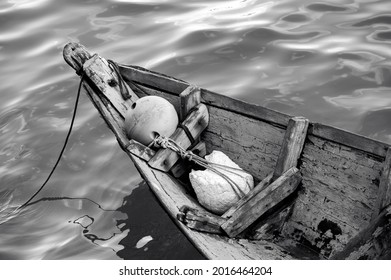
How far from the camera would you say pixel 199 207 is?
5.21 metres

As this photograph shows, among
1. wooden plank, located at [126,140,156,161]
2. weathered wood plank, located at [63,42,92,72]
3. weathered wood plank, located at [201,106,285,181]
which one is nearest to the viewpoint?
weathered wood plank, located at [201,106,285,181]

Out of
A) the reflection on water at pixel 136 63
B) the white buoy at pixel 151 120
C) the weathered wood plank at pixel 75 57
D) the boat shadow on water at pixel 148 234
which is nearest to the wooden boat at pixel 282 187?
the white buoy at pixel 151 120

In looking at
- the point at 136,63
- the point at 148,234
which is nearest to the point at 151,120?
the point at 148,234

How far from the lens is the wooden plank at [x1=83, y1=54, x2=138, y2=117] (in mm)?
6124

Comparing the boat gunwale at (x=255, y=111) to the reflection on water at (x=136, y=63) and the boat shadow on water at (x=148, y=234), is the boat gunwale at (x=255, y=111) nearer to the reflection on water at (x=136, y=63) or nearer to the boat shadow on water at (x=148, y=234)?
the reflection on water at (x=136, y=63)

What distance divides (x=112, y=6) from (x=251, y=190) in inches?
231

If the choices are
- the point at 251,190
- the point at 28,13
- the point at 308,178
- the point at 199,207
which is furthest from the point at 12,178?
the point at 28,13

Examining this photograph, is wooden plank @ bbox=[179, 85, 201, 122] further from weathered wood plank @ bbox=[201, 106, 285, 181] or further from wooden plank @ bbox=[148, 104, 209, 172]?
weathered wood plank @ bbox=[201, 106, 285, 181]

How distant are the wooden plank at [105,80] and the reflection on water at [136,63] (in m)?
0.81

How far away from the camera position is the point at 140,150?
18.0 feet

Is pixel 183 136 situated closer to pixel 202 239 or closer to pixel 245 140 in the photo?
pixel 245 140

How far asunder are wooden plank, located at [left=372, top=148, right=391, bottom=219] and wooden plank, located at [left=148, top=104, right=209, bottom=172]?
1.90m

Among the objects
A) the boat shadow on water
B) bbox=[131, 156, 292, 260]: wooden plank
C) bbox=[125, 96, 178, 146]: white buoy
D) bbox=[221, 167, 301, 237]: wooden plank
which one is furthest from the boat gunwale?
the boat shadow on water

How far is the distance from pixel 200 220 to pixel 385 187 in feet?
4.82
